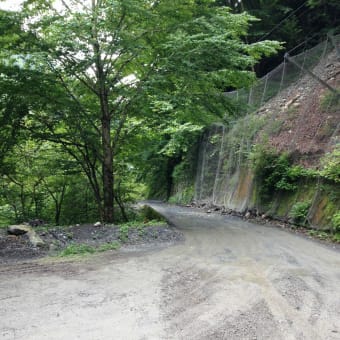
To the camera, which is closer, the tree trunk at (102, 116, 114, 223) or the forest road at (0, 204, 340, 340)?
the forest road at (0, 204, 340, 340)

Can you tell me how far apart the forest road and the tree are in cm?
391

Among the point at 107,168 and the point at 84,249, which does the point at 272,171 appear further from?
the point at 84,249

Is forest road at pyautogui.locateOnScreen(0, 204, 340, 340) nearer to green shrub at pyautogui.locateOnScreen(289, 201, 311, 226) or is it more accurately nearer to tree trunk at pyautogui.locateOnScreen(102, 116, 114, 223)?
green shrub at pyautogui.locateOnScreen(289, 201, 311, 226)

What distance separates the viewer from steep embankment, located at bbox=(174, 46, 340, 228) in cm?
771

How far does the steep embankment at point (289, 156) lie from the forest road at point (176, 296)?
2.31 meters

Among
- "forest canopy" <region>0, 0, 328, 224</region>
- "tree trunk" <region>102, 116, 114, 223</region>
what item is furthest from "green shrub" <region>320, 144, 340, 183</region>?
"tree trunk" <region>102, 116, 114, 223</region>

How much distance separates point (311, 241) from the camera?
6.59 metres

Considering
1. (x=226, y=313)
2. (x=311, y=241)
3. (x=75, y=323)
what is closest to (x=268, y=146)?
(x=311, y=241)

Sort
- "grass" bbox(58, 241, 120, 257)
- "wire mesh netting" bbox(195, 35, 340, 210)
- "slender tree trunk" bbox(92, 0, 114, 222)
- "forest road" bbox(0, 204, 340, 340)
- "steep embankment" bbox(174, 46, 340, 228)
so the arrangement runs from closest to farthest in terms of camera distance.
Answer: "forest road" bbox(0, 204, 340, 340) < "grass" bbox(58, 241, 120, 257) < "steep embankment" bbox(174, 46, 340, 228) < "slender tree trunk" bbox(92, 0, 114, 222) < "wire mesh netting" bbox(195, 35, 340, 210)

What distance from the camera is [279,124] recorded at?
11.3 metres

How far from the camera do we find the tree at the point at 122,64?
677cm

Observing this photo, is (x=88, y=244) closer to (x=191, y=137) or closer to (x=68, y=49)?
(x=68, y=49)

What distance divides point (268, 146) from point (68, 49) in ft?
21.6

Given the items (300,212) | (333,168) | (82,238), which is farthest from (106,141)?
(333,168)
